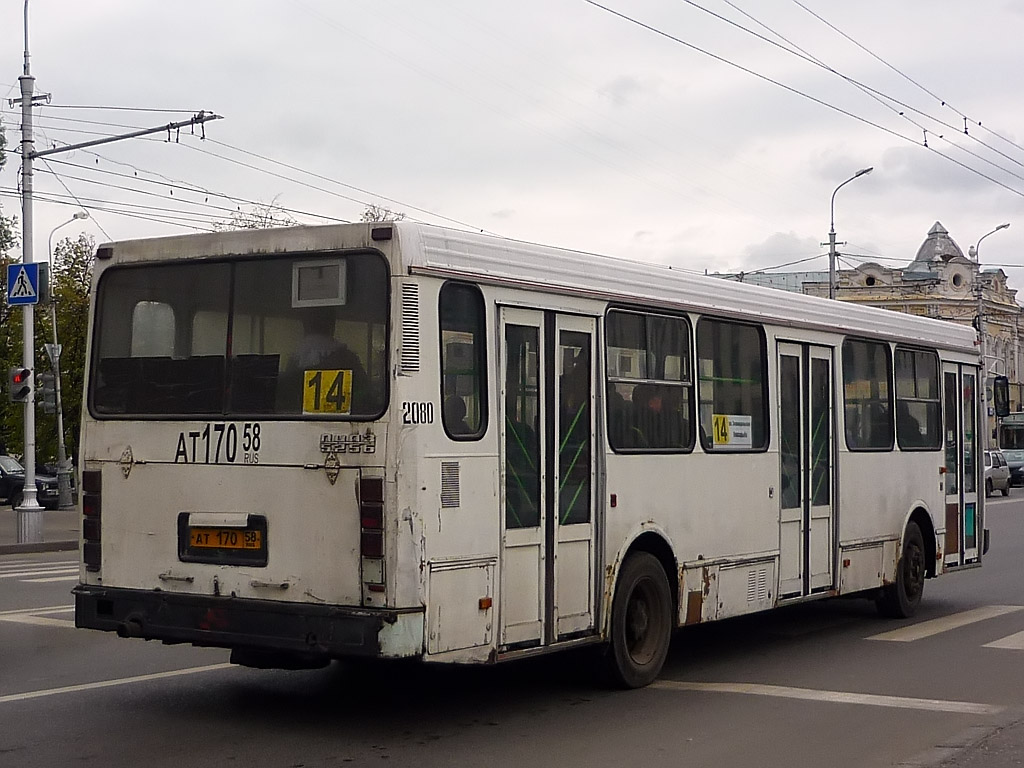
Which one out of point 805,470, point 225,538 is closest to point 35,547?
point 805,470

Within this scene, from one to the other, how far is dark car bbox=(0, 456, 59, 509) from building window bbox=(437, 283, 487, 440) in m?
31.8

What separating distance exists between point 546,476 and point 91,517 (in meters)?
2.77

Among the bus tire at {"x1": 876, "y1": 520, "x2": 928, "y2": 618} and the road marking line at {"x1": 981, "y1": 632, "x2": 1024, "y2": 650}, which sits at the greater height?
the bus tire at {"x1": 876, "y1": 520, "x2": 928, "y2": 618}

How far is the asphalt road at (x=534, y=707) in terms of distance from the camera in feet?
24.7

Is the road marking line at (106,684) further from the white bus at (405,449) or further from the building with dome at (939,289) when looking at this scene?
the building with dome at (939,289)

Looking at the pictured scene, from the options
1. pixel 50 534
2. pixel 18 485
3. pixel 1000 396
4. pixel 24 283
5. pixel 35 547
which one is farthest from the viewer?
pixel 18 485

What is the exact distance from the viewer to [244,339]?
8234mm

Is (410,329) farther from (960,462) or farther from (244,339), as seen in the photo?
(960,462)

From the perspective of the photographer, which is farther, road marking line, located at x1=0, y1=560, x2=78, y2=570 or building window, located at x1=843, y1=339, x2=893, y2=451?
road marking line, located at x1=0, y1=560, x2=78, y2=570

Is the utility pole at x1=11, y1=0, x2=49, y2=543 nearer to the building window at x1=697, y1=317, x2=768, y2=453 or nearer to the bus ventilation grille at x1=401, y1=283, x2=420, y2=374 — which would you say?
the building window at x1=697, y1=317, x2=768, y2=453

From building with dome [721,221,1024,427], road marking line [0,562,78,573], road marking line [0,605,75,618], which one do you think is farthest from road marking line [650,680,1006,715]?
building with dome [721,221,1024,427]

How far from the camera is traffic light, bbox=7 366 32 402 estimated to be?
23.4 metres

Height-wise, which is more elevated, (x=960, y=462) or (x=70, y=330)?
(x=70, y=330)

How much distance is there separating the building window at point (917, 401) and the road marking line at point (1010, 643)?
206 cm
